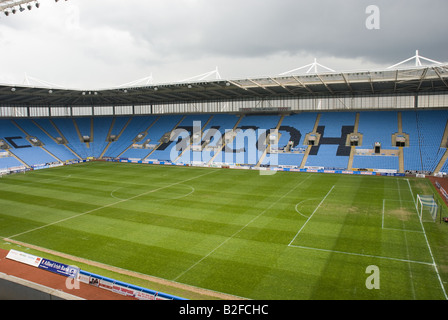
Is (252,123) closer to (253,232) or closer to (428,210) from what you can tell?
(428,210)

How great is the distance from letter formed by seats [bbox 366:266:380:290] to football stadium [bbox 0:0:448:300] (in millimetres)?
87

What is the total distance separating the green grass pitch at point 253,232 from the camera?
1423 cm

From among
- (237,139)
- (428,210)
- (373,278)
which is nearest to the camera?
(373,278)

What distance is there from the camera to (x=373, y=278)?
14.1m

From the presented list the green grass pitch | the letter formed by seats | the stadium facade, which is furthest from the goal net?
the stadium facade

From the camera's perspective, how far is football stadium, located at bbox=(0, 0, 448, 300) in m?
15.0

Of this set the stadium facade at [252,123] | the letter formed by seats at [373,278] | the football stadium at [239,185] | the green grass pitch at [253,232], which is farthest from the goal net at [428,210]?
the stadium facade at [252,123]

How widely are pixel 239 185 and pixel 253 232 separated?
1418 centimetres

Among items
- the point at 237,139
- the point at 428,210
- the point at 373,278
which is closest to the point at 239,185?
the point at 428,210

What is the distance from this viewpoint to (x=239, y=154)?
1946 inches

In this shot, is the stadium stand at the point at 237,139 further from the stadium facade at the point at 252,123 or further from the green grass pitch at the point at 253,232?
the green grass pitch at the point at 253,232

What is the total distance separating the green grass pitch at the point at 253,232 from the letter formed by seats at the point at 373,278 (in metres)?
0.08

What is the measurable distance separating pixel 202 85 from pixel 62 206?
27560mm
